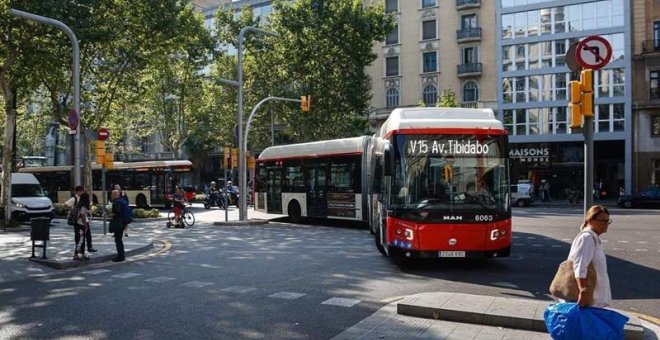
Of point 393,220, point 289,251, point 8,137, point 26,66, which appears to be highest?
point 26,66

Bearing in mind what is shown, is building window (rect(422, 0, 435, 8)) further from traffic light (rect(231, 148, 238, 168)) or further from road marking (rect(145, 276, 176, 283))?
road marking (rect(145, 276, 176, 283))

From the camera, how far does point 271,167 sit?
79.9 feet

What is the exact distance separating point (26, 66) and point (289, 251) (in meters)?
13.7

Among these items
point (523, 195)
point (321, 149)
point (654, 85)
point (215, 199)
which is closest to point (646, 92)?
point (654, 85)

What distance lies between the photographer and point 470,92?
48.1 metres

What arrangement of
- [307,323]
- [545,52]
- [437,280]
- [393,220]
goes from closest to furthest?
[307,323] < [437,280] < [393,220] < [545,52]

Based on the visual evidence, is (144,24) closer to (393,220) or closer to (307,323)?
(393,220)

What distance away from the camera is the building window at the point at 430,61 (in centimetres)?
4956

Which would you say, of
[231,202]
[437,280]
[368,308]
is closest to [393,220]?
[437,280]

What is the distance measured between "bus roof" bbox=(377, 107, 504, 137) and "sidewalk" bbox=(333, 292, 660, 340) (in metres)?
4.22

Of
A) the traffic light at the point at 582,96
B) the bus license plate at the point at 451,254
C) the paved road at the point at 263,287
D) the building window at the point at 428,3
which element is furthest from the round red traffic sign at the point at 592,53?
the building window at the point at 428,3

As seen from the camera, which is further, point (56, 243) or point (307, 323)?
point (56, 243)

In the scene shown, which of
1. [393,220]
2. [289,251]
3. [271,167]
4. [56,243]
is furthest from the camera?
[271,167]

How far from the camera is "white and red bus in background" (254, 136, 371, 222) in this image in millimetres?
20281
